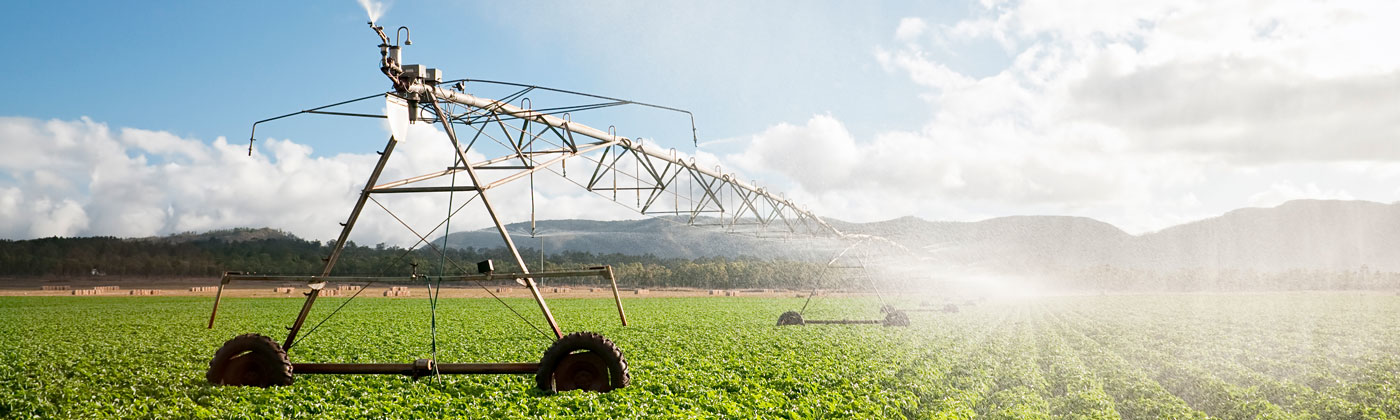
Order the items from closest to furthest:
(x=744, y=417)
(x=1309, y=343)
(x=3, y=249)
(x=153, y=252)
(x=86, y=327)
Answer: (x=744, y=417) < (x=1309, y=343) < (x=86, y=327) < (x=3, y=249) < (x=153, y=252)

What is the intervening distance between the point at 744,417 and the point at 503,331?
19081mm

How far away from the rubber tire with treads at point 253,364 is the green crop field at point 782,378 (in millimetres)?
319

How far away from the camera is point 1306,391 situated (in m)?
15.2

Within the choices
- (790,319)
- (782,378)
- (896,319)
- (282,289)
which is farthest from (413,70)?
(282,289)

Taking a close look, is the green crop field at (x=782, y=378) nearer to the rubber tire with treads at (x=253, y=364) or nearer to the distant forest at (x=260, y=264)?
the rubber tire with treads at (x=253, y=364)

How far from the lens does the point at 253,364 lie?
12.5 meters

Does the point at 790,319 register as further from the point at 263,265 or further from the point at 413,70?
the point at 263,265

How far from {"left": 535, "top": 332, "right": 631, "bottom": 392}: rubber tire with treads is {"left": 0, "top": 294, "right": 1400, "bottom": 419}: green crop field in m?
0.33

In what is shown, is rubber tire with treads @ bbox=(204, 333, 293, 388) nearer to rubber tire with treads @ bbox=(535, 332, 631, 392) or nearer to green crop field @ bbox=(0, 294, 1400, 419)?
green crop field @ bbox=(0, 294, 1400, 419)

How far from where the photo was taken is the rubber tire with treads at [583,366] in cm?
1198

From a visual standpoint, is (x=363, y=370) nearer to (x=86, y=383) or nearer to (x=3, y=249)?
(x=86, y=383)

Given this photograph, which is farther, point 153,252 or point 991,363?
point 153,252

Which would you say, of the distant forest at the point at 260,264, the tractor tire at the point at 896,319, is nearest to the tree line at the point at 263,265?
the distant forest at the point at 260,264

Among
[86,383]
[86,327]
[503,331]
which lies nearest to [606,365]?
[86,383]
